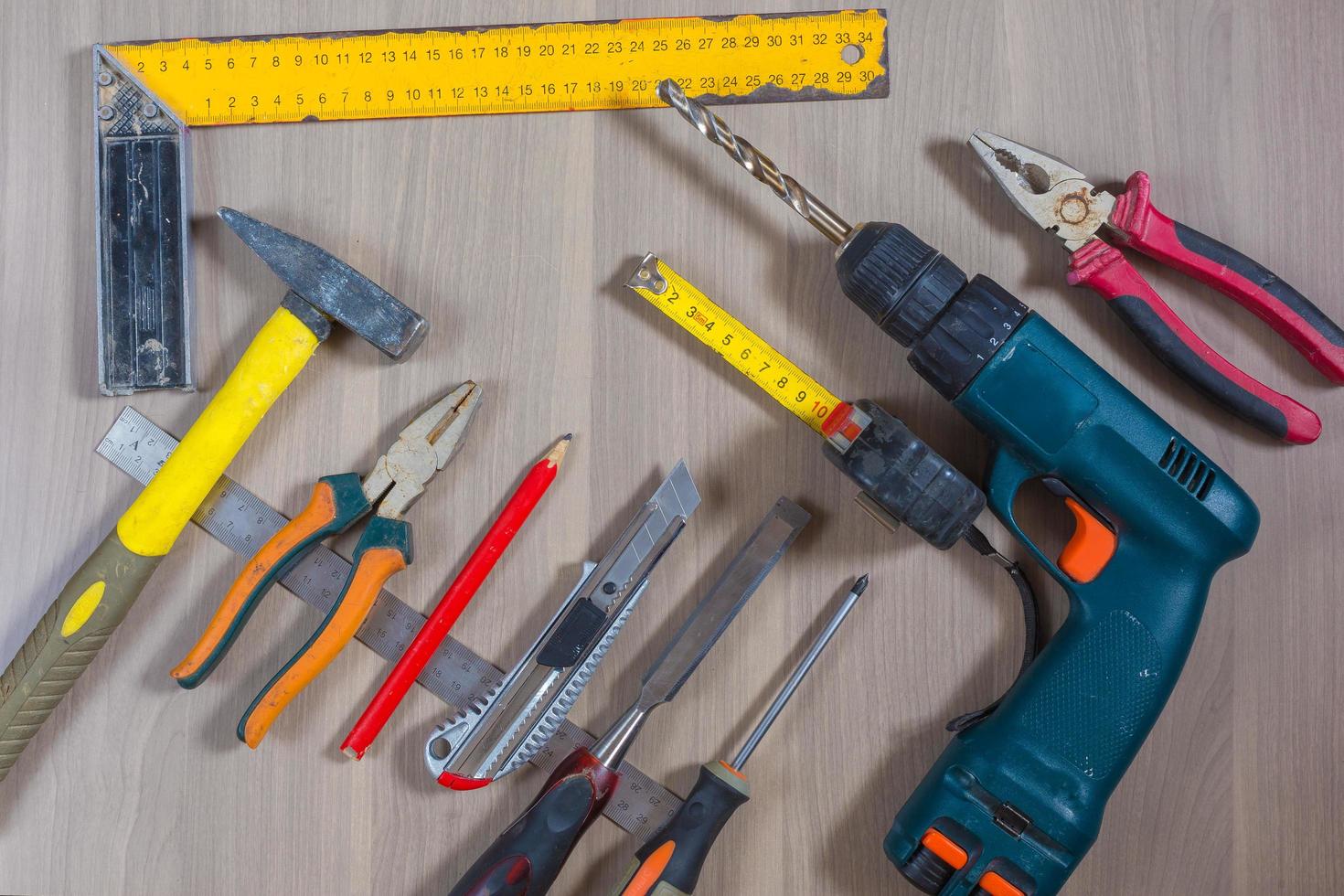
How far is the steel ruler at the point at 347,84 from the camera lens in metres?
1.22

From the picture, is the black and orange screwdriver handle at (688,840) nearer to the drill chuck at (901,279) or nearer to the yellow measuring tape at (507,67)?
the drill chuck at (901,279)

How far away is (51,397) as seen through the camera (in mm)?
1268

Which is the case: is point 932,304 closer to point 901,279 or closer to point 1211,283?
point 901,279

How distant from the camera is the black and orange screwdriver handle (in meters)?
1.11

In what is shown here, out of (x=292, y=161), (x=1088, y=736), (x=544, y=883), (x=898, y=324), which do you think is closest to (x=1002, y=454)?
(x=898, y=324)

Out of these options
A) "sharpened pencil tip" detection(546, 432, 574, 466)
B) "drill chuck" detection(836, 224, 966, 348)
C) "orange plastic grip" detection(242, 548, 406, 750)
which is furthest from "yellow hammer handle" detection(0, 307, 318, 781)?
"drill chuck" detection(836, 224, 966, 348)

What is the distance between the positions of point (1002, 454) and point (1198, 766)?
49cm

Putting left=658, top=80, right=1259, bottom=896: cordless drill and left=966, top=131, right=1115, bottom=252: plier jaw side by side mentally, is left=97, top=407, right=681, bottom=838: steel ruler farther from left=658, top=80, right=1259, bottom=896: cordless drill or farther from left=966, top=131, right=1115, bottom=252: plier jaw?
left=966, top=131, right=1115, bottom=252: plier jaw

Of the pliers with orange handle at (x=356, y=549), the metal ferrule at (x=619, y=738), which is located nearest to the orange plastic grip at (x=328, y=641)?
the pliers with orange handle at (x=356, y=549)

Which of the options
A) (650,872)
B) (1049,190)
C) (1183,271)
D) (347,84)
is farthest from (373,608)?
(1183,271)

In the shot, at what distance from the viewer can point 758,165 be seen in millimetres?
1132

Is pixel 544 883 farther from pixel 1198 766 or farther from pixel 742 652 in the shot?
pixel 1198 766

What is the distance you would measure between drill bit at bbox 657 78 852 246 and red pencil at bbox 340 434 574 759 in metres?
0.40

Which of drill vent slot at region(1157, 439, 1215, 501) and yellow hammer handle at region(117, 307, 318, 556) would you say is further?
yellow hammer handle at region(117, 307, 318, 556)
